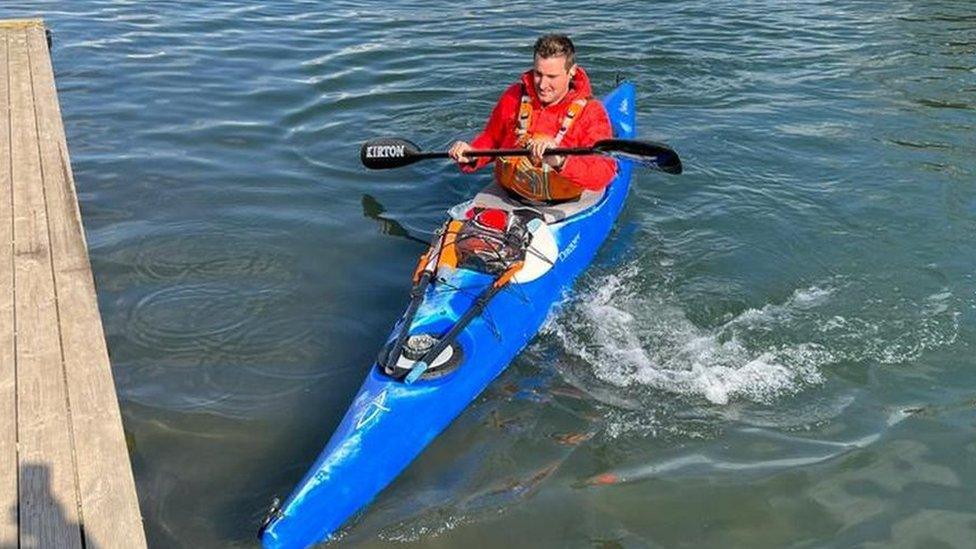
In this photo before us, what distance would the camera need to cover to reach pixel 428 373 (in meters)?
4.00

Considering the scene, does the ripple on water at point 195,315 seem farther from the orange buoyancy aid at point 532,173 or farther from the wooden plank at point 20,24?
the wooden plank at point 20,24

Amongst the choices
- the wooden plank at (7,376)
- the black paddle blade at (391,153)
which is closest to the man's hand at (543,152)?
the black paddle blade at (391,153)

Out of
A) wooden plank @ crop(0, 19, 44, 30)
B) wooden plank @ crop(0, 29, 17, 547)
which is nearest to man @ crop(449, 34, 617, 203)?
wooden plank @ crop(0, 29, 17, 547)

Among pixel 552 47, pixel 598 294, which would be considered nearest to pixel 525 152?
pixel 552 47

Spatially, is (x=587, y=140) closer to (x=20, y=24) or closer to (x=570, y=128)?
(x=570, y=128)

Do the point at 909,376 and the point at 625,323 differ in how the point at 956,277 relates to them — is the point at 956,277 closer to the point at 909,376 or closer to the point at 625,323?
the point at 909,376

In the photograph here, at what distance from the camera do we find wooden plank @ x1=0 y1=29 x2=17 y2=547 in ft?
9.67

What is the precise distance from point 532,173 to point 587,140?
1.27ft

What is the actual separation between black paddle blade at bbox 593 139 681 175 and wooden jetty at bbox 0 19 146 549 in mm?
2735

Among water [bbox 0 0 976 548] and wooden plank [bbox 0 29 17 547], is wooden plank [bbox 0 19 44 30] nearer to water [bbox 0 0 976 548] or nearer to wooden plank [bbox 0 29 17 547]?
water [bbox 0 0 976 548]

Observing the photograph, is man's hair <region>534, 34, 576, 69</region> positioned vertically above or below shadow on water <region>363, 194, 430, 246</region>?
above

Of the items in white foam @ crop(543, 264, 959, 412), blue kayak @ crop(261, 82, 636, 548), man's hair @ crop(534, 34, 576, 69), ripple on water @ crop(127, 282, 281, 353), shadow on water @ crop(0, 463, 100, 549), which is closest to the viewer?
shadow on water @ crop(0, 463, 100, 549)

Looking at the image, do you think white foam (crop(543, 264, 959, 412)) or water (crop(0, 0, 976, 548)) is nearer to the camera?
water (crop(0, 0, 976, 548))

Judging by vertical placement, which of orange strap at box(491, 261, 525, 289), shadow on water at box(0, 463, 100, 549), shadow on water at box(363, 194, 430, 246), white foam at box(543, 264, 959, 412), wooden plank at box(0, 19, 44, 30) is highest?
wooden plank at box(0, 19, 44, 30)
